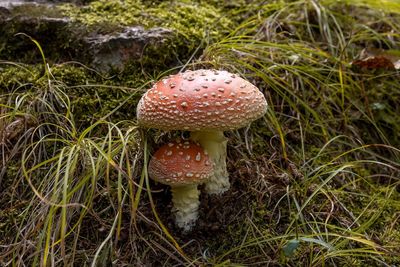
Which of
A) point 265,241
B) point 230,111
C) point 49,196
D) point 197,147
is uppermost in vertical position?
point 230,111

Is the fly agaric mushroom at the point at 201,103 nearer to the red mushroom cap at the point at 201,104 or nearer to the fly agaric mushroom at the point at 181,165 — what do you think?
the red mushroom cap at the point at 201,104

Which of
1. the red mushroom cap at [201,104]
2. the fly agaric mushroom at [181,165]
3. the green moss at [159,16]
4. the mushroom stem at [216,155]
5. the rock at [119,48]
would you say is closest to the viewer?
the red mushroom cap at [201,104]

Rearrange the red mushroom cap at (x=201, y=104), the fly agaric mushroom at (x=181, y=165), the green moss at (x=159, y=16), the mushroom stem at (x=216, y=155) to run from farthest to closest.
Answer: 1. the green moss at (x=159, y=16)
2. the mushroom stem at (x=216, y=155)
3. the fly agaric mushroom at (x=181, y=165)
4. the red mushroom cap at (x=201, y=104)

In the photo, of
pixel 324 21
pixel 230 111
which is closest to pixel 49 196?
pixel 230 111

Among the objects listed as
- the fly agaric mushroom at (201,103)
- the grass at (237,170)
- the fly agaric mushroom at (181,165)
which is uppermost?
the fly agaric mushroom at (201,103)

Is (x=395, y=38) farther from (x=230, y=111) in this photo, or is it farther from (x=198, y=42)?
(x=230, y=111)

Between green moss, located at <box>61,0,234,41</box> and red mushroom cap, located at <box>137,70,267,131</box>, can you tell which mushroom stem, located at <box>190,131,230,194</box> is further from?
green moss, located at <box>61,0,234,41</box>

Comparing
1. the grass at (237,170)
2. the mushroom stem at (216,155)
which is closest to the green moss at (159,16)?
the grass at (237,170)
